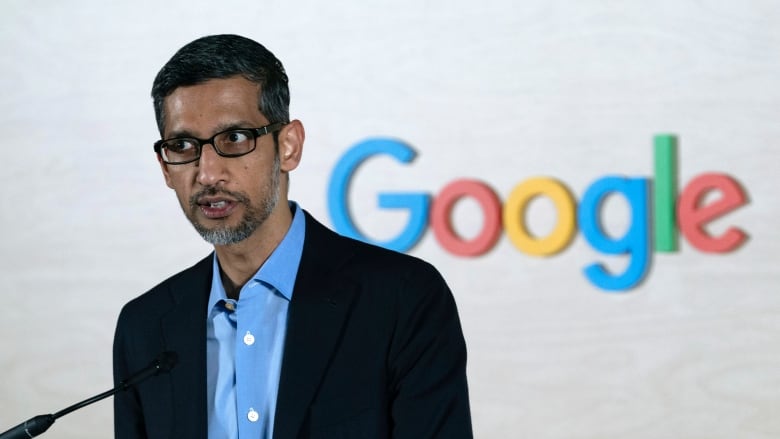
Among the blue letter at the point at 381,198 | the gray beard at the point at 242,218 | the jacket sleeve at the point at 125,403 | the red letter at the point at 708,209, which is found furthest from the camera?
the blue letter at the point at 381,198

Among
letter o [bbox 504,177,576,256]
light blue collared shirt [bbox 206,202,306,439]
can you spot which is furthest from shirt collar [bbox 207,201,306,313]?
letter o [bbox 504,177,576,256]

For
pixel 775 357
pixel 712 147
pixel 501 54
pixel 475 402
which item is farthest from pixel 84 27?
pixel 775 357

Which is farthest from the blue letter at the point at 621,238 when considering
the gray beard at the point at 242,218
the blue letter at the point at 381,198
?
the gray beard at the point at 242,218

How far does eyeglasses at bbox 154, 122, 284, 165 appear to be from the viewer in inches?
52.6

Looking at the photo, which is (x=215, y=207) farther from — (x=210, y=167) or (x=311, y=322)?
(x=311, y=322)

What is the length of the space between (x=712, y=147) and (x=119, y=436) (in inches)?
76.3

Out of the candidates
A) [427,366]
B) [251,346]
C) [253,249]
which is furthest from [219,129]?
[427,366]

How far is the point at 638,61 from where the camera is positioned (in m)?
3.02

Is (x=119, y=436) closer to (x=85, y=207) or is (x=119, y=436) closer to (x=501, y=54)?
(x=501, y=54)

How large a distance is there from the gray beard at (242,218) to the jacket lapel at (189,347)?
0.45 ft

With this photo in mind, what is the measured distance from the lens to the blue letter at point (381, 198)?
3.20 metres

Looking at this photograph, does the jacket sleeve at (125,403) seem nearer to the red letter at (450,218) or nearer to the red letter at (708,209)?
the red letter at (450,218)

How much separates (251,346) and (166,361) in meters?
0.10

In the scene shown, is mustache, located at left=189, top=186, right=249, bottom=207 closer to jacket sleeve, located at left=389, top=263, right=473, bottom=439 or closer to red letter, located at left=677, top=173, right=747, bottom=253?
jacket sleeve, located at left=389, top=263, right=473, bottom=439
